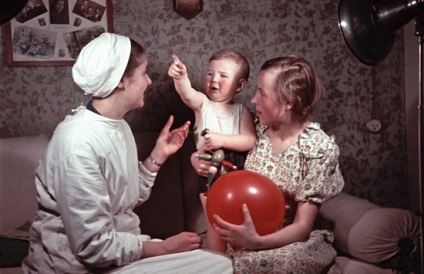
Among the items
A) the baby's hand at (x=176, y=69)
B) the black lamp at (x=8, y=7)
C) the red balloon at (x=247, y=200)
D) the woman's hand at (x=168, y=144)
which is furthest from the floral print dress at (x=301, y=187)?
the black lamp at (x=8, y=7)

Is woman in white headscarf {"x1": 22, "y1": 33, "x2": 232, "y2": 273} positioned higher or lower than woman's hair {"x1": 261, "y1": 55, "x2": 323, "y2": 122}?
lower

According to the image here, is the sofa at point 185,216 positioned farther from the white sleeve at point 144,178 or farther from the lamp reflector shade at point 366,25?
the lamp reflector shade at point 366,25

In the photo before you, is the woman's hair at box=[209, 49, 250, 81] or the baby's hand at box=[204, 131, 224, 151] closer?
the baby's hand at box=[204, 131, 224, 151]

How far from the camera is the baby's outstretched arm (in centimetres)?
219

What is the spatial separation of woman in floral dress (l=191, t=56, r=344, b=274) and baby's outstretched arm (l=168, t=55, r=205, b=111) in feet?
0.92

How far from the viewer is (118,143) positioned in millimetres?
1893

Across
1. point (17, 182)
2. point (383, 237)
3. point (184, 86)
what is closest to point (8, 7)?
point (184, 86)

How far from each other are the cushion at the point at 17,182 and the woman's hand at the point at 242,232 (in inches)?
35.1

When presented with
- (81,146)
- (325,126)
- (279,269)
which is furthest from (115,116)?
(325,126)

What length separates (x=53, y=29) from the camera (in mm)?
2627

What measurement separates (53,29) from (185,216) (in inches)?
41.5

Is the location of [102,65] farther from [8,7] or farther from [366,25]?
[366,25]

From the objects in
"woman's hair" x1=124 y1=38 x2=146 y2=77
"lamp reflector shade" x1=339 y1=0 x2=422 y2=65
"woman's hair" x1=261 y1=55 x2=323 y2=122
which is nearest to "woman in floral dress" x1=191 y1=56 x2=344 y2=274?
"woman's hair" x1=261 y1=55 x2=323 y2=122

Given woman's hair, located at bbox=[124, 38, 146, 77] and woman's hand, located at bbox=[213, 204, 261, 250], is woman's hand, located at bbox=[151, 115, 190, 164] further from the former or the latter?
woman's hand, located at bbox=[213, 204, 261, 250]
